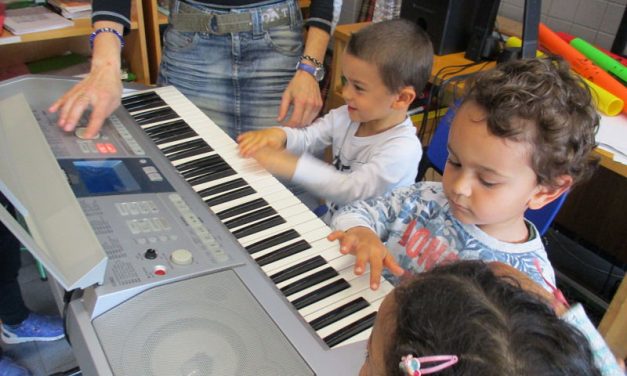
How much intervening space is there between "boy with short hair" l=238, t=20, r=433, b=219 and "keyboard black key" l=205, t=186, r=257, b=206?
115 mm

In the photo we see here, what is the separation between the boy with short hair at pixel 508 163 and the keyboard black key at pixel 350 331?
0.07 metres

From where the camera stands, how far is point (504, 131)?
32.4 inches

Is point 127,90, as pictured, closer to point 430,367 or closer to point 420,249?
point 420,249

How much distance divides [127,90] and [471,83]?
890 mm

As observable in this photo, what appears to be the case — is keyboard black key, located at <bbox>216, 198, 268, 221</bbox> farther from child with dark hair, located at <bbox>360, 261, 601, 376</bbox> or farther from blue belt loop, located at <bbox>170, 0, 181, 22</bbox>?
blue belt loop, located at <bbox>170, 0, 181, 22</bbox>

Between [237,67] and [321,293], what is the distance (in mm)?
811

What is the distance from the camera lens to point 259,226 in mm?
939

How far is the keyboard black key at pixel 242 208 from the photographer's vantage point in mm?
960

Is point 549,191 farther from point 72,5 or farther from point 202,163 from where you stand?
point 72,5

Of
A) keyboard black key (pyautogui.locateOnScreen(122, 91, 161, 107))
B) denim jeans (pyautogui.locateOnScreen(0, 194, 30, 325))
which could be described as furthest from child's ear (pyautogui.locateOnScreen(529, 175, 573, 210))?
denim jeans (pyautogui.locateOnScreen(0, 194, 30, 325))

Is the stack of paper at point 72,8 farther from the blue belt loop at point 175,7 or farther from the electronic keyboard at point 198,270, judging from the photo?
the electronic keyboard at point 198,270

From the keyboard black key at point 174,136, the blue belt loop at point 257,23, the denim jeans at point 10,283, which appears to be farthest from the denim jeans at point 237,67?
the denim jeans at point 10,283

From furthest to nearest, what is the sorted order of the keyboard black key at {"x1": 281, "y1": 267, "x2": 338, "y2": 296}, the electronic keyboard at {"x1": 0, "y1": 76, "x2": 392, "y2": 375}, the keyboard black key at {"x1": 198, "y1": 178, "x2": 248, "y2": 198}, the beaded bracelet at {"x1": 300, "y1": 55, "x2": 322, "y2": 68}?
1. the beaded bracelet at {"x1": 300, "y1": 55, "x2": 322, "y2": 68}
2. the keyboard black key at {"x1": 198, "y1": 178, "x2": 248, "y2": 198}
3. the keyboard black key at {"x1": 281, "y1": 267, "x2": 338, "y2": 296}
4. the electronic keyboard at {"x1": 0, "y1": 76, "x2": 392, "y2": 375}

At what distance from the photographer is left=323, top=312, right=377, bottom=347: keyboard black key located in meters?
0.72
